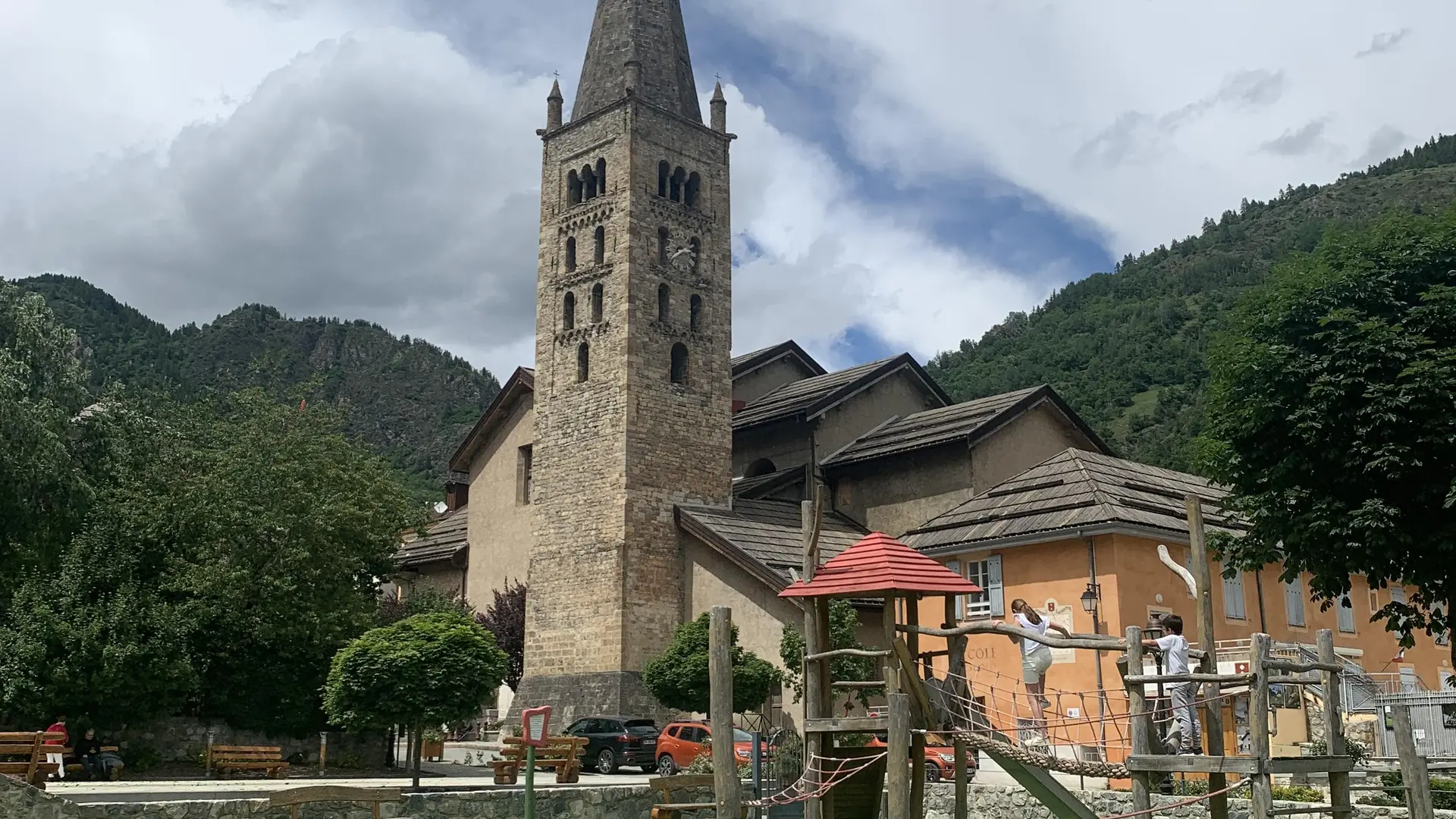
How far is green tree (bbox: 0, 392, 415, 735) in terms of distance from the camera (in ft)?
91.0

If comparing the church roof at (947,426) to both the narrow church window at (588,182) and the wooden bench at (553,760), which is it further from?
the wooden bench at (553,760)

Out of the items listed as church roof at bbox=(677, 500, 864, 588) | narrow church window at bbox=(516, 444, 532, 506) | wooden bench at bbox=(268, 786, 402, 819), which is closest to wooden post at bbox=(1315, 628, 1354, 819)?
wooden bench at bbox=(268, 786, 402, 819)

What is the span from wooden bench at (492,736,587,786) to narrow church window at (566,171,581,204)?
19737 millimetres

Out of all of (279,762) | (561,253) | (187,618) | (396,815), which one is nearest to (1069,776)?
(396,815)

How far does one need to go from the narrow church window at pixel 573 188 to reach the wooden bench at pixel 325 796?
2469 centimetres

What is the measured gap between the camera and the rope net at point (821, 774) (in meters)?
16.0

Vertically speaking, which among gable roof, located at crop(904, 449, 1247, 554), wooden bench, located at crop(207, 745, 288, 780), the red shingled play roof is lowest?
wooden bench, located at crop(207, 745, 288, 780)

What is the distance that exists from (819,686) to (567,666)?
21.9 meters

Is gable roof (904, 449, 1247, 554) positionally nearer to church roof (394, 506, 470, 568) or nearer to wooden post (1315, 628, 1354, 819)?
wooden post (1315, 628, 1354, 819)

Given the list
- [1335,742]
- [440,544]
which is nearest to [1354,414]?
[1335,742]

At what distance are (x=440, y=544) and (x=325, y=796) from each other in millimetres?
29021

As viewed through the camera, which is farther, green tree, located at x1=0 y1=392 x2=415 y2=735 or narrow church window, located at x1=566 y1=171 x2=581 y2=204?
narrow church window, located at x1=566 y1=171 x2=581 y2=204

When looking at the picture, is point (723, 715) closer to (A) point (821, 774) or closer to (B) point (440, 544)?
(A) point (821, 774)

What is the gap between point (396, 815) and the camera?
20.8 metres
